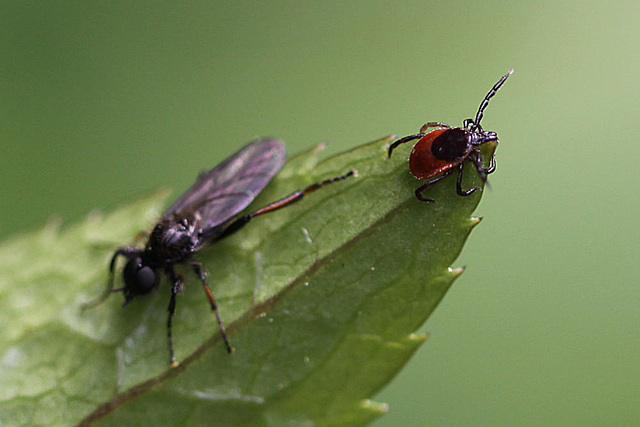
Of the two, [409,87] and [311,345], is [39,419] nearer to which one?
[311,345]

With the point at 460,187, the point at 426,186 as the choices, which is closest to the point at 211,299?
the point at 426,186

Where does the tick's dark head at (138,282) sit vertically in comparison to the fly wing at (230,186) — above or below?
below

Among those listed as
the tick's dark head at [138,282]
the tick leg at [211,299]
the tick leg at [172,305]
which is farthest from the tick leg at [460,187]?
the tick's dark head at [138,282]

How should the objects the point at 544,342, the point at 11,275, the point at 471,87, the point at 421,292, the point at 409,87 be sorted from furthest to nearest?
the point at 409,87
the point at 471,87
the point at 544,342
the point at 11,275
the point at 421,292

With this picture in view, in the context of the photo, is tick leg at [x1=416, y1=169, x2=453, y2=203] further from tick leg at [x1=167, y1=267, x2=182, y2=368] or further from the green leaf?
tick leg at [x1=167, y1=267, x2=182, y2=368]

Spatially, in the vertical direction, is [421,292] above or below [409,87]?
below

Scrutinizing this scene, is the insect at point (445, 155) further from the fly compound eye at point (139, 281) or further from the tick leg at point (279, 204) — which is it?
the fly compound eye at point (139, 281)

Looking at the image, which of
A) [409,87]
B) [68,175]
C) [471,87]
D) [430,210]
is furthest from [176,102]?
[430,210]

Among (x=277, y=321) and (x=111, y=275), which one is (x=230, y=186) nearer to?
(x=111, y=275)
